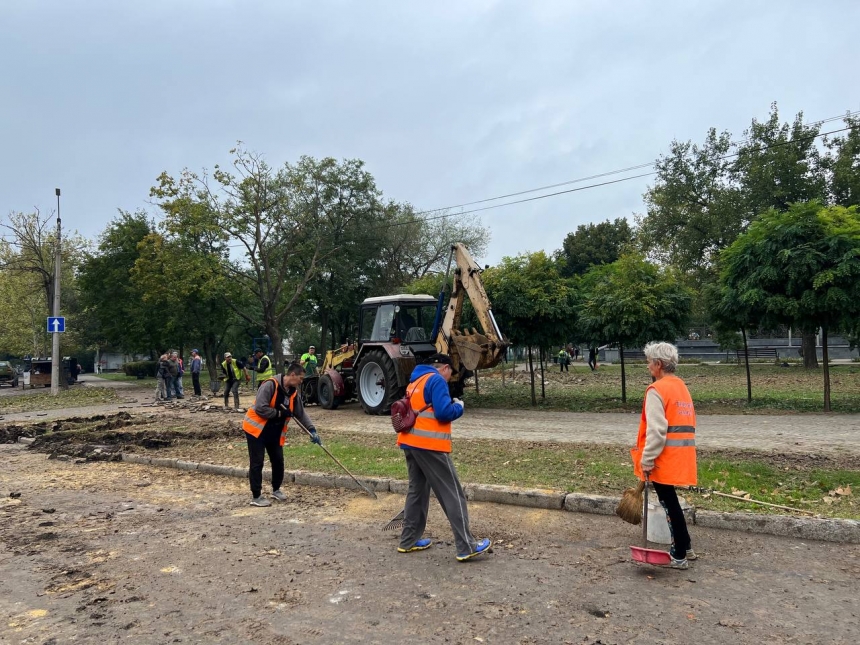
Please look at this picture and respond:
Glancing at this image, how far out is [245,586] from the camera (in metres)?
4.95

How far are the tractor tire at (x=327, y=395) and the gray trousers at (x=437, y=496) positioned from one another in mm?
12570

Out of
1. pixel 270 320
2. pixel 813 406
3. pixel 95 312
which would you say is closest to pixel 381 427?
pixel 813 406

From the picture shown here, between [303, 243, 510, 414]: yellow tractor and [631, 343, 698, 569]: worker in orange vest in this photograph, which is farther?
[303, 243, 510, 414]: yellow tractor

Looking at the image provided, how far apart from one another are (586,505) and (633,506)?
151cm

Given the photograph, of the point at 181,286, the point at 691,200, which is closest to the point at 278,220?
the point at 181,286

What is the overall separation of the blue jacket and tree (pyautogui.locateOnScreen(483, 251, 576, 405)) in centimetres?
1099

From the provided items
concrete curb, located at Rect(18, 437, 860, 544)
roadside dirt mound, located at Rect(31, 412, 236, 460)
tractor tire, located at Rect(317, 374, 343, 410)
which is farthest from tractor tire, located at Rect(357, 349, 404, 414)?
concrete curb, located at Rect(18, 437, 860, 544)

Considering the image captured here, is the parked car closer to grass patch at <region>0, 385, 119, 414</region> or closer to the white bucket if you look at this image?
grass patch at <region>0, 385, 119, 414</region>

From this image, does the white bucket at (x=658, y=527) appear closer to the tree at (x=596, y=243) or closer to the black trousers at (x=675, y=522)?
the black trousers at (x=675, y=522)

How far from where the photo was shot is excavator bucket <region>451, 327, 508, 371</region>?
14.1m

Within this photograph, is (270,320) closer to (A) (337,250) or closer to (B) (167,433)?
(A) (337,250)

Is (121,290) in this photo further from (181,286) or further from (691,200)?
(691,200)

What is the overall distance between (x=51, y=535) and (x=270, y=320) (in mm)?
24007

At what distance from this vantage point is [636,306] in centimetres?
1498
